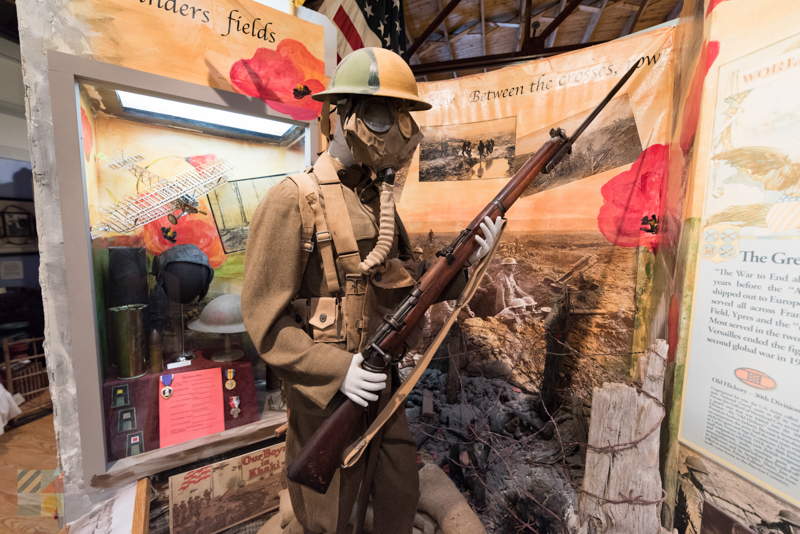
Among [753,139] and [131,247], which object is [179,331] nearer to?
[131,247]

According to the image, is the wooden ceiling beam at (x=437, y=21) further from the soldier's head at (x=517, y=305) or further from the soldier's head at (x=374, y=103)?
the soldier's head at (x=517, y=305)

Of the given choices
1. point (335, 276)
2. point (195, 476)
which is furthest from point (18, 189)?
point (335, 276)

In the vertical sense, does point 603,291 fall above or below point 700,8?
below

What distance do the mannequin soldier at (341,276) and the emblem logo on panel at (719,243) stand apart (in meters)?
1.31

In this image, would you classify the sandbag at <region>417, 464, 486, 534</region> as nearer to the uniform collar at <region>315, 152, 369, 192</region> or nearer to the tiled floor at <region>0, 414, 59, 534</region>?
the uniform collar at <region>315, 152, 369, 192</region>

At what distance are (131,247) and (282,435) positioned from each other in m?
1.49

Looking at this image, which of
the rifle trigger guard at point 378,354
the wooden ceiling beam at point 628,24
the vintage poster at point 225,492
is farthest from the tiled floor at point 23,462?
the wooden ceiling beam at point 628,24

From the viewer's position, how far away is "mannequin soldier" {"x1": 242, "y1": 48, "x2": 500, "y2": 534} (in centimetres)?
123

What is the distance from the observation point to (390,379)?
151 centimetres

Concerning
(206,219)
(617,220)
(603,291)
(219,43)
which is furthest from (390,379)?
(219,43)

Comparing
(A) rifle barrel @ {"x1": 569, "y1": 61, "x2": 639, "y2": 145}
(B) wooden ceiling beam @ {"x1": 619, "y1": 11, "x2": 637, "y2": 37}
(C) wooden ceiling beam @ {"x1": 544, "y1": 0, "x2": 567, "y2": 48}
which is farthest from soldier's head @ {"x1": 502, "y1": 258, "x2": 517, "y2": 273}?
(B) wooden ceiling beam @ {"x1": 619, "y1": 11, "x2": 637, "y2": 37}

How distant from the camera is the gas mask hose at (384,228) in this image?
1312 millimetres

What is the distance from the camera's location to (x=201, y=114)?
1950mm

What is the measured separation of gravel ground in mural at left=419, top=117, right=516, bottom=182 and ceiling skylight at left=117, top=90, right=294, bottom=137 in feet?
3.77
